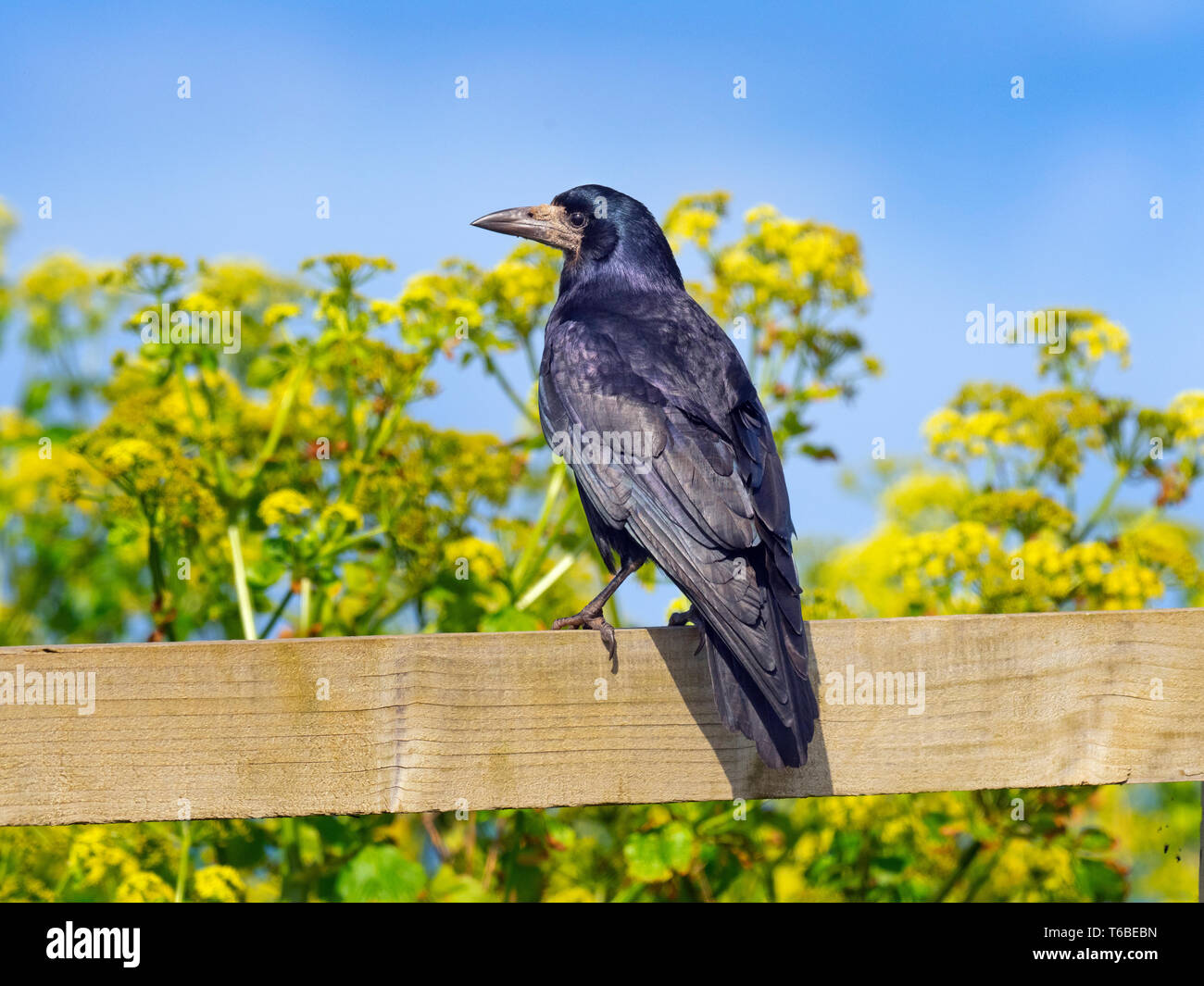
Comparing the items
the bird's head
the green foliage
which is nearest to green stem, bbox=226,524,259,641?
the green foliage

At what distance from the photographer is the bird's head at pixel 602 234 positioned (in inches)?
134

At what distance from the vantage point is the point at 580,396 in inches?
109

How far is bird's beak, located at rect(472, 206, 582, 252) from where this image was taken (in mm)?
3576

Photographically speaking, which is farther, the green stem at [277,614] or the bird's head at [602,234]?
the bird's head at [602,234]

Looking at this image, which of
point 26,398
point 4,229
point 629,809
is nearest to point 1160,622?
point 629,809

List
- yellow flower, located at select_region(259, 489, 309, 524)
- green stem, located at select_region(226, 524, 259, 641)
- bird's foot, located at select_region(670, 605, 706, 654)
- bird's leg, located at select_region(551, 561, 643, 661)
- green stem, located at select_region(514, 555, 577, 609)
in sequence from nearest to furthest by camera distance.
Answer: bird's foot, located at select_region(670, 605, 706, 654), bird's leg, located at select_region(551, 561, 643, 661), yellow flower, located at select_region(259, 489, 309, 524), green stem, located at select_region(226, 524, 259, 641), green stem, located at select_region(514, 555, 577, 609)

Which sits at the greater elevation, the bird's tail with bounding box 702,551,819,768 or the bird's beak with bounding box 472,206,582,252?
the bird's beak with bounding box 472,206,582,252

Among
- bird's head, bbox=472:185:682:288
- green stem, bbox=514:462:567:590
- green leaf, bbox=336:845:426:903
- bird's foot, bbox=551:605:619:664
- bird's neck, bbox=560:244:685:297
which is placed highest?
bird's head, bbox=472:185:682:288

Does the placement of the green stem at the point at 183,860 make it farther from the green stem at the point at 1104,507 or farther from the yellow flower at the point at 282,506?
the green stem at the point at 1104,507

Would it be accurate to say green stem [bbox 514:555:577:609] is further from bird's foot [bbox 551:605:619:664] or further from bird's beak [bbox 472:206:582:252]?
bird's beak [bbox 472:206:582:252]

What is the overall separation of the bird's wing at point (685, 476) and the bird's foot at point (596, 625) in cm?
17

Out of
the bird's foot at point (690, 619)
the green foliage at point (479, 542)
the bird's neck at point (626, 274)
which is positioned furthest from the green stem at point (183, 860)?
the bird's neck at point (626, 274)
